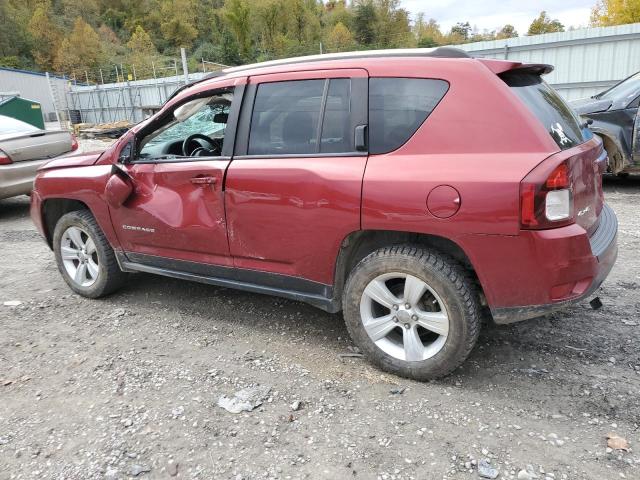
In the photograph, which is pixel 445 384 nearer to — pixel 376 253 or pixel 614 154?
pixel 376 253

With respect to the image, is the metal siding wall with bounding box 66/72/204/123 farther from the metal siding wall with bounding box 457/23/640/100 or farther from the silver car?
the silver car

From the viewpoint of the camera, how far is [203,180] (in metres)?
3.30

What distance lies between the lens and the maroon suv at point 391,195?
96.8 inches

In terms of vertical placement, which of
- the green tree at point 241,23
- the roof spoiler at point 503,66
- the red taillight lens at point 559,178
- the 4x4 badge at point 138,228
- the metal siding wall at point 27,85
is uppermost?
the green tree at point 241,23

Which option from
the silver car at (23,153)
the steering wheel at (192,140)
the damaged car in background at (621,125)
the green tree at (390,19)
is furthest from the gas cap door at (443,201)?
the green tree at (390,19)

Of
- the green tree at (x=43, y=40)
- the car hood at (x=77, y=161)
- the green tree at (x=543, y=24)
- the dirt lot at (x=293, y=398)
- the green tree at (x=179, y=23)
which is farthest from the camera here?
the green tree at (x=179, y=23)

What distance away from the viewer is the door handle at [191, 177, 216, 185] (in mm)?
3266

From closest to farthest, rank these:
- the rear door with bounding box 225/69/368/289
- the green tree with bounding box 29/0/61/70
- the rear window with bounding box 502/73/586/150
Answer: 1. the rear window with bounding box 502/73/586/150
2. the rear door with bounding box 225/69/368/289
3. the green tree with bounding box 29/0/61/70

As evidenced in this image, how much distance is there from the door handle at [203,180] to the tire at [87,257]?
1232 mm

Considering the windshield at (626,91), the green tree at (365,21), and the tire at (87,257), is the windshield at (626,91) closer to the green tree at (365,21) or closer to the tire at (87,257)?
the tire at (87,257)

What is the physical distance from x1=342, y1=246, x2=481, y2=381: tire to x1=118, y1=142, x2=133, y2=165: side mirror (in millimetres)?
2008

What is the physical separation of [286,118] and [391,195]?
3.01 ft

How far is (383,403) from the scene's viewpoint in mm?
2703

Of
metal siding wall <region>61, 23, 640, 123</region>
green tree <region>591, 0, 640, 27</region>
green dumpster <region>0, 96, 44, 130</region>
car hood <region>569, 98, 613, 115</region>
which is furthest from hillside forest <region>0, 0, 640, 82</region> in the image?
car hood <region>569, 98, 613, 115</region>
